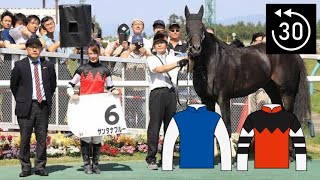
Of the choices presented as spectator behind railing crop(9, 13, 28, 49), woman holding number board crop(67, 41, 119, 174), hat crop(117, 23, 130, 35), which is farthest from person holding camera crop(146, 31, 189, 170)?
hat crop(117, 23, 130, 35)

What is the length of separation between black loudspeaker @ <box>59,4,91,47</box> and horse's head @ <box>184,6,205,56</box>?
155cm

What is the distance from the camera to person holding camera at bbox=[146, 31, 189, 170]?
10.2 metres

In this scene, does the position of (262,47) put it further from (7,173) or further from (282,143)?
(7,173)

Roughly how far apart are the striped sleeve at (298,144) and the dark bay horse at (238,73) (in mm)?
1177

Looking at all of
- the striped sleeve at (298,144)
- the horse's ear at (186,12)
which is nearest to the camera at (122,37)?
the horse's ear at (186,12)

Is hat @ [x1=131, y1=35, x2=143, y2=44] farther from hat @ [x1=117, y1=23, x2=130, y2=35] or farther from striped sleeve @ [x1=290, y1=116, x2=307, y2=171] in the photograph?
striped sleeve @ [x1=290, y1=116, x2=307, y2=171]

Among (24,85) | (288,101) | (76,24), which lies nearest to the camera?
(24,85)

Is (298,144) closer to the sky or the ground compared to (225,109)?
closer to the ground

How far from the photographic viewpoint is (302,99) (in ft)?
38.3

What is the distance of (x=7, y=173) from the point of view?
10047 millimetres

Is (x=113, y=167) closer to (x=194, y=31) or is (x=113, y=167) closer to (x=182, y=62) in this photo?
(x=182, y=62)

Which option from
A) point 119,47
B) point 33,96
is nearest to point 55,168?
point 33,96

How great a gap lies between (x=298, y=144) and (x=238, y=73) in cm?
165

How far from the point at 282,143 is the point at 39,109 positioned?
9.88 feet
